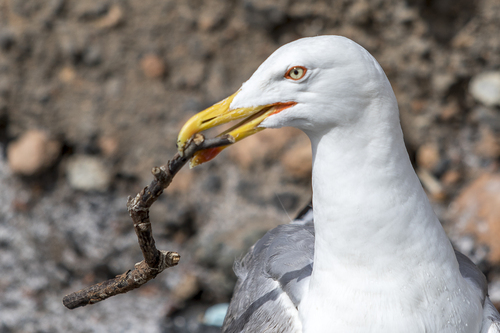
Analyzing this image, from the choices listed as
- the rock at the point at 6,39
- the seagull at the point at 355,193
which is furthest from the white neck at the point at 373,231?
the rock at the point at 6,39

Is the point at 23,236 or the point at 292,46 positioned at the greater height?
the point at 292,46

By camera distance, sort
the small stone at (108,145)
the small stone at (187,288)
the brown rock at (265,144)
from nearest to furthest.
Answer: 1. the small stone at (187,288)
2. the brown rock at (265,144)
3. the small stone at (108,145)

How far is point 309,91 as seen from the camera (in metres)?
1.42

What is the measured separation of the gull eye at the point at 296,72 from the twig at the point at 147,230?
0.25 meters

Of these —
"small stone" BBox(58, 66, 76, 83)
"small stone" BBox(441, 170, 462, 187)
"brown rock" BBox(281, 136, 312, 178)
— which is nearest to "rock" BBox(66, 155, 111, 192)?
"small stone" BBox(58, 66, 76, 83)

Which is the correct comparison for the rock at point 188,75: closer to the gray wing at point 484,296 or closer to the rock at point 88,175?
the rock at point 88,175

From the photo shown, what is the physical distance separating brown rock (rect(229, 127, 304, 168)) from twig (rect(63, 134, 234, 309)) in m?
2.24

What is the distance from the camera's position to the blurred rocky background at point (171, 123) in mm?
3600

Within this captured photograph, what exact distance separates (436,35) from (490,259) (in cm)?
166

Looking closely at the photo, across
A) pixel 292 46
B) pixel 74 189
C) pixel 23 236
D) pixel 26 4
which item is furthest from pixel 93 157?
pixel 292 46

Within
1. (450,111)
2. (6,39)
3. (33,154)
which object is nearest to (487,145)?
(450,111)

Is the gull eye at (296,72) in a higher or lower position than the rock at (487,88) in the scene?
higher

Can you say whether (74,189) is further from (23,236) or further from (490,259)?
(490,259)

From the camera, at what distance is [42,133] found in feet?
12.3
